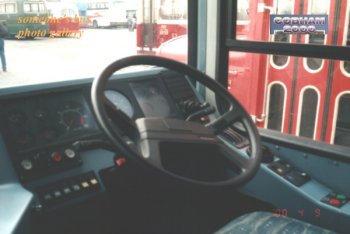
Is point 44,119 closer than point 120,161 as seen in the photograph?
No

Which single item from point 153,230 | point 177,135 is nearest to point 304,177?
Answer: point 153,230

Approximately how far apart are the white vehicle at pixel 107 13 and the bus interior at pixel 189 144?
0.98 feet

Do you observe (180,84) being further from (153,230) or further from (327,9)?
(327,9)

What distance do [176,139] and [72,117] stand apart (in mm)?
608

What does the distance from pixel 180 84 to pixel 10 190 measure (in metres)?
1.00

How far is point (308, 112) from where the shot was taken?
8.53 ft

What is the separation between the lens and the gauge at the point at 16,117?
144 cm

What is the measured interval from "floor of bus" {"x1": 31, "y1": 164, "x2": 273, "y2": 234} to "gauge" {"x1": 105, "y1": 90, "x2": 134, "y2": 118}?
301 millimetres

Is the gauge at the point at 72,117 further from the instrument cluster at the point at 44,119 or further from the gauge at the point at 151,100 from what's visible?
the gauge at the point at 151,100

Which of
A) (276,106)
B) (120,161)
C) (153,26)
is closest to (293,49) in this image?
(120,161)

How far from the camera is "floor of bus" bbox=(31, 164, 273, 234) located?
58.6 inches

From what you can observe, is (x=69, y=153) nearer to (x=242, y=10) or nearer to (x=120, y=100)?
(x=120, y=100)

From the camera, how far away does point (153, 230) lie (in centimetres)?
180

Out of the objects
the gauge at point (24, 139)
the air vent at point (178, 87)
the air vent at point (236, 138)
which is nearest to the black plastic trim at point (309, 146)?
the air vent at point (236, 138)
